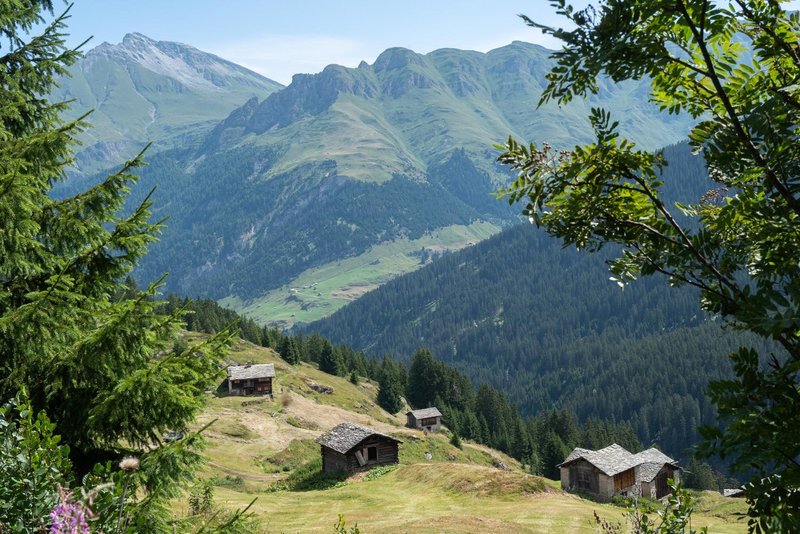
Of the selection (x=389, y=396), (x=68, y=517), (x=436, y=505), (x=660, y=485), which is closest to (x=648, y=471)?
(x=660, y=485)

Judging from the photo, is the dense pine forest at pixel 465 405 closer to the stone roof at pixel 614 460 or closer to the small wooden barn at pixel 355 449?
the stone roof at pixel 614 460

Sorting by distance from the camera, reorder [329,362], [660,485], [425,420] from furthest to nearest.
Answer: [329,362] → [425,420] → [660,485]

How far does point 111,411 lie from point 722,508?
8253 centimetres

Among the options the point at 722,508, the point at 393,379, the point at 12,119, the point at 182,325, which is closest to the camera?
the point at 182,325

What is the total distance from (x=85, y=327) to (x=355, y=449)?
190 ft

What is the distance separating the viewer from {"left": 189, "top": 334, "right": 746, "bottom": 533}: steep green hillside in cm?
4009

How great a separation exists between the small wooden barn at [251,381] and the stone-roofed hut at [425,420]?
91.5ft

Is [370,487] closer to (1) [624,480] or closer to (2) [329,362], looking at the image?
(1) [624,480]

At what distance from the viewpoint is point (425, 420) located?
4473 inches

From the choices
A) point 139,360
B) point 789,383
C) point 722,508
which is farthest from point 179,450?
point 722,508

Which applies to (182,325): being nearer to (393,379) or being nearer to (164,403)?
(164,403)

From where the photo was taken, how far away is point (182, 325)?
40.2 feet

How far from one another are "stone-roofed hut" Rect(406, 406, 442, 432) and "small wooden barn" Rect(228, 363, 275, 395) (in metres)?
27.9

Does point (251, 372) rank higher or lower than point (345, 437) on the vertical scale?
higher
